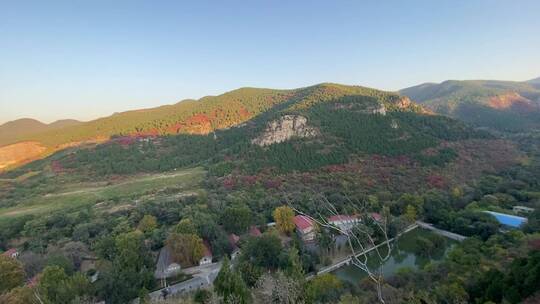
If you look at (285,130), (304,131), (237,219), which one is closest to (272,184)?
(237,219)

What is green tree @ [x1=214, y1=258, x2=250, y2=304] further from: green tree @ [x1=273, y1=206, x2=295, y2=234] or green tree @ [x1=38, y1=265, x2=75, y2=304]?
green tree @ [x1=273, y1=206, x2=295, y2=234]

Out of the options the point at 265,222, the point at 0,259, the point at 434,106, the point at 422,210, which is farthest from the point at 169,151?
the point at 434,106

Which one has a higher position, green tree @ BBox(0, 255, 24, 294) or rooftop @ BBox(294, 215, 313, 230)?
green tree @ BBox(0, 255, 24, 294)

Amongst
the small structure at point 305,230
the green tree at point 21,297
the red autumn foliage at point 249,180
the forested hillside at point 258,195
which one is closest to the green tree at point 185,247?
the forested hillside at point 258,195

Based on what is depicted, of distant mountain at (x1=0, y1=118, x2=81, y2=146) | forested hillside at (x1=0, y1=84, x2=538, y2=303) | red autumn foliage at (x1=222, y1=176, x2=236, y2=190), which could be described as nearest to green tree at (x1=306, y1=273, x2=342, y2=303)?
forested hillside at (x1=0, y1=84, x2=538, y2=303)

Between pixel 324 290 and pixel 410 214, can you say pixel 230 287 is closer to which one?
pixel 324 290

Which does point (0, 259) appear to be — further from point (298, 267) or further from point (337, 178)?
point (337, 178)

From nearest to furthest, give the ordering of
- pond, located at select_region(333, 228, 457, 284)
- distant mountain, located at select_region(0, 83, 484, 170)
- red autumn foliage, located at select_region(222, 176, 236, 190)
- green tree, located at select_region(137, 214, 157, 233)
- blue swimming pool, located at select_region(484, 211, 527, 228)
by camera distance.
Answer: pond, located at select_region(333, 228, 457, 284)
blue swimming pool, located at select_region(484, 211, 527, 228)
green tree, located at select_region(137, 214, 157, 233)
red autumn foliage, located at select_region(222, 176, 236, 190)
distant mountain, located at select_region(0, 83, 484, 170)
